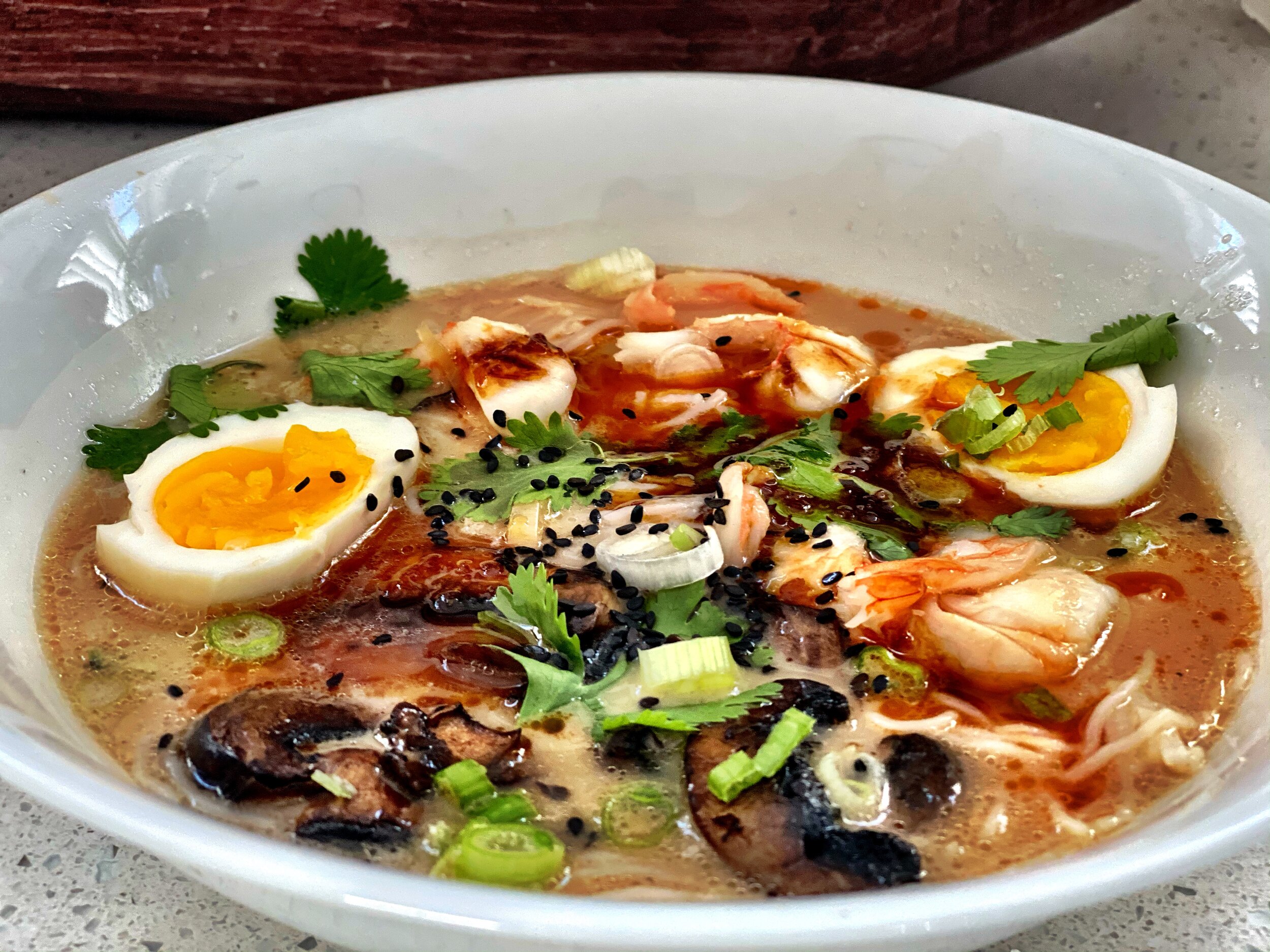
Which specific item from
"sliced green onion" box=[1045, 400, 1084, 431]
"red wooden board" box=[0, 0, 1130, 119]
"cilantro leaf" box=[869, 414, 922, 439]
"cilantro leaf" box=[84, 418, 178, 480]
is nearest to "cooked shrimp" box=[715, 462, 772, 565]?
"cilantro leaf" box=[869, 414, 922, 439]

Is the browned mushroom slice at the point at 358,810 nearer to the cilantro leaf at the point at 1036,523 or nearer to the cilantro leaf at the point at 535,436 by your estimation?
the cilantro leaf at the point at 535,436

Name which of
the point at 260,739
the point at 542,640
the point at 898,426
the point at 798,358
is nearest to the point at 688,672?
the point at 542,640

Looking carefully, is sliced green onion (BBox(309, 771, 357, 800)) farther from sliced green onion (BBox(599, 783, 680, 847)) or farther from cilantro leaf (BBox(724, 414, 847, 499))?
cilantro leaf (BBox(724, 414, 847, 499))

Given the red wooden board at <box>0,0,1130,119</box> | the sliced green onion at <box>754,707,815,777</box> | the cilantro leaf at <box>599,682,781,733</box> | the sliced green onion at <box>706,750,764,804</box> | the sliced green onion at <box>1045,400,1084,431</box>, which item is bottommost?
the cilantro leaf at <box>599,682,781,733</box>

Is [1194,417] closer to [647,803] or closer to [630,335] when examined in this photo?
[630,335]

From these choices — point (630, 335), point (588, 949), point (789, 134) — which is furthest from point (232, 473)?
point (789, 134)

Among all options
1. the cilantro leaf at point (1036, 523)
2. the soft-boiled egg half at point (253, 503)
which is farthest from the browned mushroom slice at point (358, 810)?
the cilantro leaf at point (1036, 523)

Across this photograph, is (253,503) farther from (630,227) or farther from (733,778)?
(630,227)
